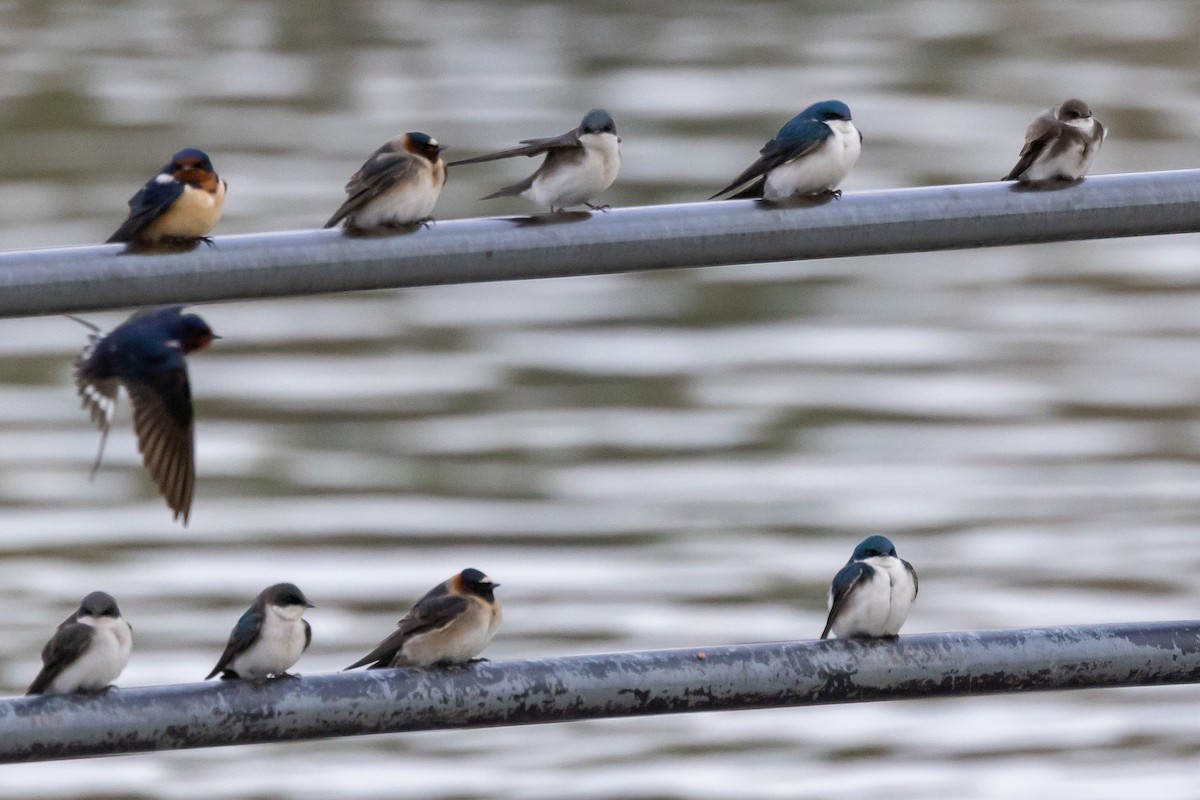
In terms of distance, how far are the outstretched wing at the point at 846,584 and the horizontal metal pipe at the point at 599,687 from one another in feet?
3.49

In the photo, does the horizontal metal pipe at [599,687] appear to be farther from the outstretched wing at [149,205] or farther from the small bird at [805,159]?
the small bird at [805,159]

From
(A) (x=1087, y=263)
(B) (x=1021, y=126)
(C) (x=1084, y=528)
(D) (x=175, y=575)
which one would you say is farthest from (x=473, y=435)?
(B) (x=1021, y=126)

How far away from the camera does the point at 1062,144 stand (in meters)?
4.65

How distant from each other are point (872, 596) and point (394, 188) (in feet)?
3.98

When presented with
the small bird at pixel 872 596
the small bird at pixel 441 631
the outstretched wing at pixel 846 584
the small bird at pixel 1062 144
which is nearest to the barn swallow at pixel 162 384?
the small bird at pixel 441 631

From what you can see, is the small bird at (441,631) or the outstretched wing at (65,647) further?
the small bird at (441,631)

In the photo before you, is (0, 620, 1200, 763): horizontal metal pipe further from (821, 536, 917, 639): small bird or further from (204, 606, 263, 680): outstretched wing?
(204, 606, 263, 680): outstretched wing

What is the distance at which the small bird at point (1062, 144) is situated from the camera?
4641 millimetres

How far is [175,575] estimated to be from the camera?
372 inches

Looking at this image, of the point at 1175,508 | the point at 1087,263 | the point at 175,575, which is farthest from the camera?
the point at 1087,263

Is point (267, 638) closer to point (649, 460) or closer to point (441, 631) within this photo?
point (441, 631)

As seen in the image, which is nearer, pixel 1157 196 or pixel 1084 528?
pixel 1157 196

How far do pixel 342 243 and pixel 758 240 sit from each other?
1.61 feet

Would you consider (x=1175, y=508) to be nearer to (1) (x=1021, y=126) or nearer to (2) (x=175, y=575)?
(2) (x=175, y=575)
